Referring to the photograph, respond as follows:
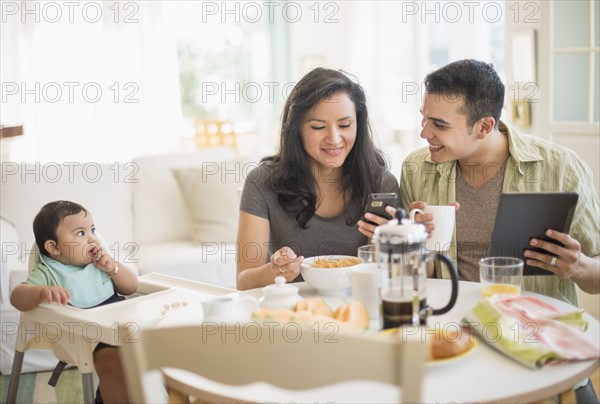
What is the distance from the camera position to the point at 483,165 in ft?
7.61

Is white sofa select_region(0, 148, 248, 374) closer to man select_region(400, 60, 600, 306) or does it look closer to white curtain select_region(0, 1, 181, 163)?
white curtain select_region(0, 1, 181, 163)

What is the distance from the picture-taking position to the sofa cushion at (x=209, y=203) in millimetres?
3846

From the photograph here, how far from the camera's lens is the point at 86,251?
2.42 metres

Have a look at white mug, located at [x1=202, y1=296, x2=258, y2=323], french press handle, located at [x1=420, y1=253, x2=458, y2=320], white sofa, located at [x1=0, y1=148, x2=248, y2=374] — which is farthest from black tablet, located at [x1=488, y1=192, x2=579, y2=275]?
white sofa, located at [x1=0, y1=148, x2=248, y2=374]

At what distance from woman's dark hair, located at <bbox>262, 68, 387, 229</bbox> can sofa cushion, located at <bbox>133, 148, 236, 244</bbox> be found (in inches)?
64.6

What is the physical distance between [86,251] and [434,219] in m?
1.12

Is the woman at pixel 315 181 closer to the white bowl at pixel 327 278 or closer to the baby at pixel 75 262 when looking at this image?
the white bowl at pixel 327 278

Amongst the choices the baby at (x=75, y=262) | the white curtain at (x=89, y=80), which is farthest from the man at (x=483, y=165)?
the white curtain at (x=89, y=80)

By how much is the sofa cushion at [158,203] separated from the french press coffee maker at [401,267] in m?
2.51

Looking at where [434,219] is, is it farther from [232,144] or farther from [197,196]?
[232,144]

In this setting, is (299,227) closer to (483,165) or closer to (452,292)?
(483,165)

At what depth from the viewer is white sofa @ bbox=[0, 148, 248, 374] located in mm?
3629

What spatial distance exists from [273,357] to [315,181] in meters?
1.33

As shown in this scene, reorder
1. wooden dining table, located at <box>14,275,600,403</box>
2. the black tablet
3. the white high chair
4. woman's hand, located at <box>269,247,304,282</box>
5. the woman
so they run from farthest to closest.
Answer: the woman, the white high chair, woman's hand, located at <box>269,247,304,282</box>, the black tablet, wooden dining table, located at <box>14,275,600,403</box>
